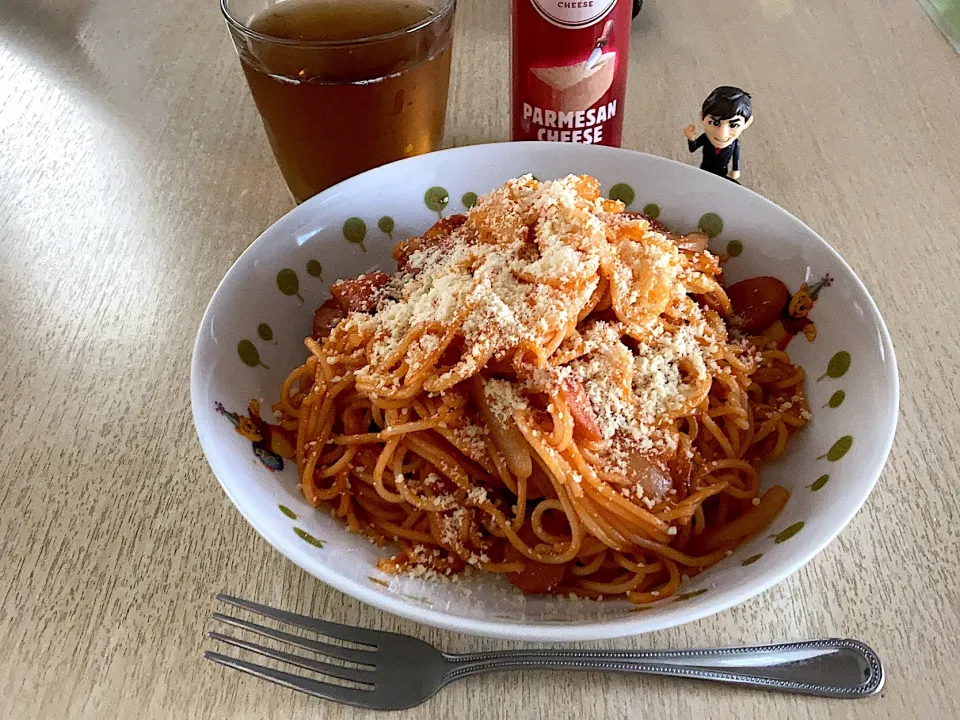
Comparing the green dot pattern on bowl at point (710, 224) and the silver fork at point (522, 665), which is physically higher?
the green dot pattern on bowl at point (710, 224)

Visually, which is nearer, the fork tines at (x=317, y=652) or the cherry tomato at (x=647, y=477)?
the fork tines at (x=317, y=652)

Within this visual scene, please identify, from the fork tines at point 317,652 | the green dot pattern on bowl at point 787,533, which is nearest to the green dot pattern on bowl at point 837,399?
the green dot pattern on bowl at point 787,533

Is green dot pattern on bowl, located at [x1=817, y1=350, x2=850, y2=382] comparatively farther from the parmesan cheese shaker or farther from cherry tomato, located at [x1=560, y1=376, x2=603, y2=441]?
the parmesan cheese shaker

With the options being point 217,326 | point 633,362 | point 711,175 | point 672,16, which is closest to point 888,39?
point 672,16

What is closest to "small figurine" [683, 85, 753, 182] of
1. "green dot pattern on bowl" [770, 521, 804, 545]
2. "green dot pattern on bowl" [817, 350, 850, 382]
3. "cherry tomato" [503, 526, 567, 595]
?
"green dot pattern on bowl" [817, 350, 850, 382]

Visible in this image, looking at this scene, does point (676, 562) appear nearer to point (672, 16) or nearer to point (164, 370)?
point (164, 370)

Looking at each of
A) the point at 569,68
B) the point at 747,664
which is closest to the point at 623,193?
the point at 569,68

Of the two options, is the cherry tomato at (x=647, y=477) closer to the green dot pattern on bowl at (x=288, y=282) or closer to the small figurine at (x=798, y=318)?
the small figurine at (x=798, y=318)

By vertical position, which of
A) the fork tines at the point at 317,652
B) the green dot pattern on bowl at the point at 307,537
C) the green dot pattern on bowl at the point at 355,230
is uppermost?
the green dot pattern on bowl at the point at 355,230
